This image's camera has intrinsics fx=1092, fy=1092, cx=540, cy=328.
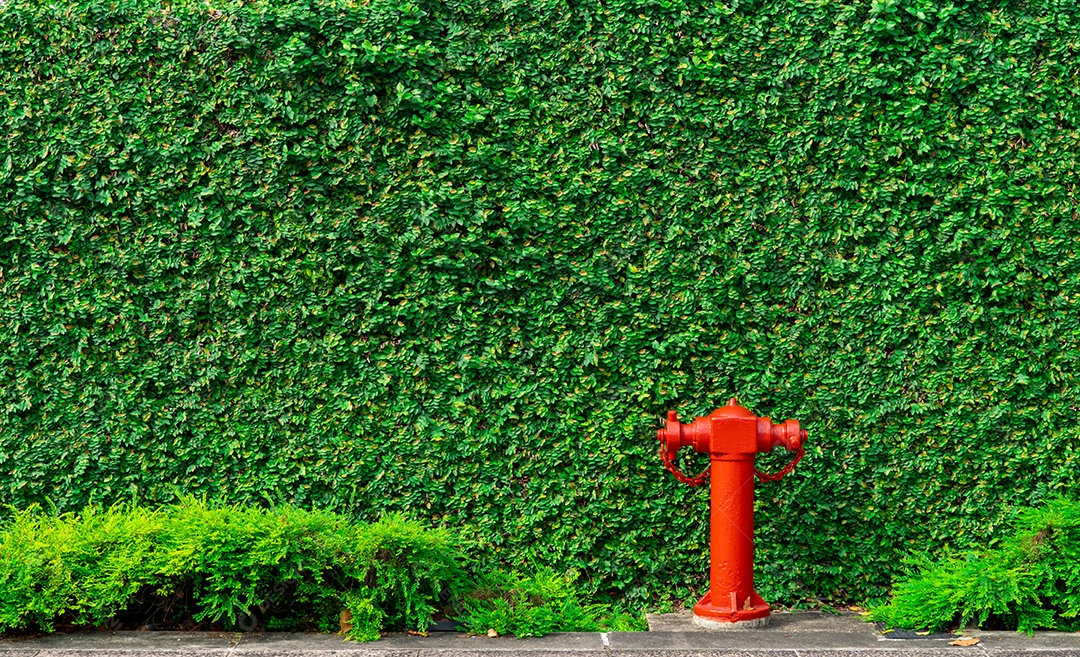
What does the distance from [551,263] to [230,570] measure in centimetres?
189

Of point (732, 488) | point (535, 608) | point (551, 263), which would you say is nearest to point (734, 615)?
point (732, 488)

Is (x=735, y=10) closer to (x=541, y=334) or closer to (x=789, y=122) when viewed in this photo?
(x=789, y=122)

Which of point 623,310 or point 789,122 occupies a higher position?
point 789,122

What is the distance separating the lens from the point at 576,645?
172 inches

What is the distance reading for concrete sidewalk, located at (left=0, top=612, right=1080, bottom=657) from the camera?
4.19 m

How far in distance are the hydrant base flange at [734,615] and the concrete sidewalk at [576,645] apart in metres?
0.05

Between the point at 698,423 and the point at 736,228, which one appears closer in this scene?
the point at 698,423

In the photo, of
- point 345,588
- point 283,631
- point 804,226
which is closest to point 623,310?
point 804,226

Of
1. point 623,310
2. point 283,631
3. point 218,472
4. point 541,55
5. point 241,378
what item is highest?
point 541,55

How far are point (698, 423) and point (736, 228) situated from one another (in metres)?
0.94

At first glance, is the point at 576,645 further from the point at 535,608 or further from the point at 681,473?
the point at 681,473

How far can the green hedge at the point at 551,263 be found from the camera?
4.84 metres

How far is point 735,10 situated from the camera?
4.85 metres

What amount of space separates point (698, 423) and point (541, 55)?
179 cm
